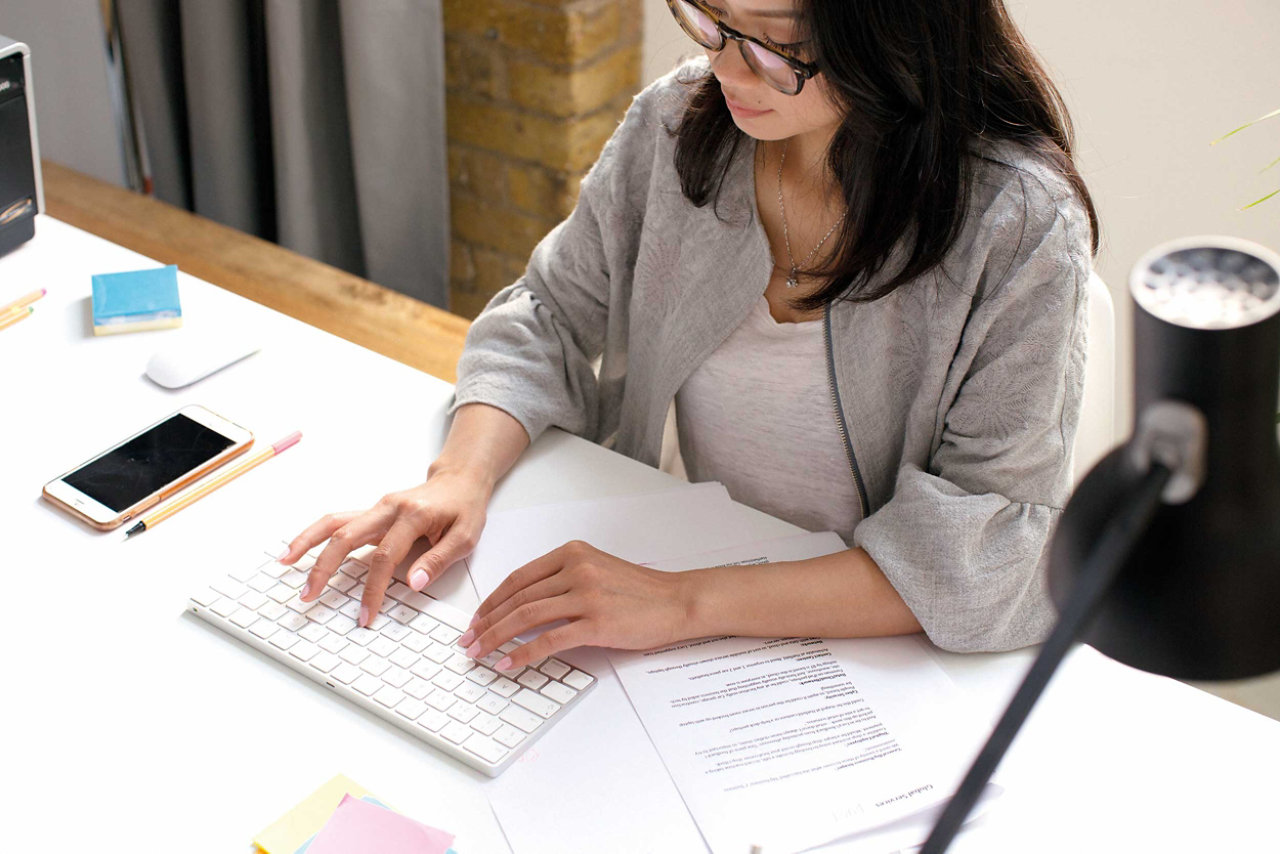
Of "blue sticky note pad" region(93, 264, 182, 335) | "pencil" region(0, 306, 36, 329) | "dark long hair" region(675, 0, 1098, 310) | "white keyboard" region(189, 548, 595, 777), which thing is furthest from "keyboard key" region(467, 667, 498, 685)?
"pencil" region(0, 306, 36, 329)

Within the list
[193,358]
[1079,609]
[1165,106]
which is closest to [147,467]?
[193,358]

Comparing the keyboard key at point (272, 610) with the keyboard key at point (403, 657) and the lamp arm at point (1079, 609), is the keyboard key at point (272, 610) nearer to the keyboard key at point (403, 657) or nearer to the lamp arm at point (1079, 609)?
the keyboard key at point (403, 657)

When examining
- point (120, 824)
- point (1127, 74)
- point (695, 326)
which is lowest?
point (120, 824)

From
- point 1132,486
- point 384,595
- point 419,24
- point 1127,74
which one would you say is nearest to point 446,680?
point 384,595

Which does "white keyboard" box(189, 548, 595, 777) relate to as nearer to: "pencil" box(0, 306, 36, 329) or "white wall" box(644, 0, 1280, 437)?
"pencil" box(0, 306, 36, 329)

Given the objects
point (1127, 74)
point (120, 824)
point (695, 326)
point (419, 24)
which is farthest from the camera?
point (419, 24)

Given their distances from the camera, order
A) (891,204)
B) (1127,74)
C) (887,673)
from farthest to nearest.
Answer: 1. (1127,74)
2. (891,204)
3. (887,673)

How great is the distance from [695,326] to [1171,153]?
88 cm

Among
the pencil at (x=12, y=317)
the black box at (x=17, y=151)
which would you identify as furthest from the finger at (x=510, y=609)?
the black box at (x=17, y=151)

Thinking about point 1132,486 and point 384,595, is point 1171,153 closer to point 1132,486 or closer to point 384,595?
point 384,595

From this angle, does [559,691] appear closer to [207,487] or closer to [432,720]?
[432,720]

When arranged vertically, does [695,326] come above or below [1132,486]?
below

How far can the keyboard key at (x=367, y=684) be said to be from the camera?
824 mm

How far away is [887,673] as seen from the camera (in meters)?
0.87
